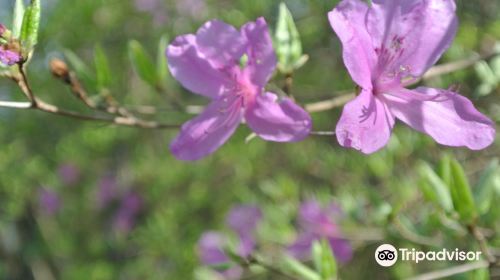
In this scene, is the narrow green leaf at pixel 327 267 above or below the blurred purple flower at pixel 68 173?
above

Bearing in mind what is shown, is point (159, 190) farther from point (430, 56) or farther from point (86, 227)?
point (430, 56)

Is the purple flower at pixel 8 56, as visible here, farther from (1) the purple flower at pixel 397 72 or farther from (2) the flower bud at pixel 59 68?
(1) the purple flower at pixel 397 72

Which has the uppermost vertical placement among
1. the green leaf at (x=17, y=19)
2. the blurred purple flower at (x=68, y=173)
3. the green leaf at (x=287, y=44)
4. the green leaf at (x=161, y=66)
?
the green leaf at (x=17, y=19)

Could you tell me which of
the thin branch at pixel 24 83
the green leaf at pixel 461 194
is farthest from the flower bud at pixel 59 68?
the green leaf at pixel 461 194

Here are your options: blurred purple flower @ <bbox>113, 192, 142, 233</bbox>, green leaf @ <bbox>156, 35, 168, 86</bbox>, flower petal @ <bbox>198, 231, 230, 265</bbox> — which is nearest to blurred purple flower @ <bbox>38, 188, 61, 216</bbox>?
blurred purple flower @ <bbox>113, 192, 142, 233</bbox>

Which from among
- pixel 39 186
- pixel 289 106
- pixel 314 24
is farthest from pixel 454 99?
pixel 39 186

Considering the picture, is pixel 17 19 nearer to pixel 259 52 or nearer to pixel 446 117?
pixel 259 52
